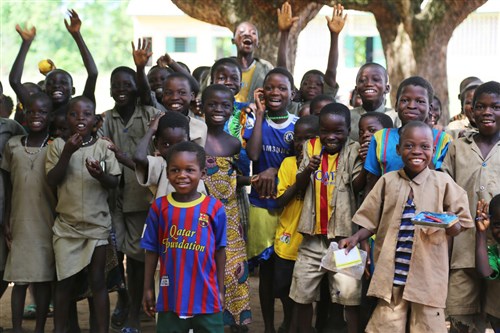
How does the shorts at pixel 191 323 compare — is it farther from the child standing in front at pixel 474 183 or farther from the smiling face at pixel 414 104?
the smiling face at pixel 414 104

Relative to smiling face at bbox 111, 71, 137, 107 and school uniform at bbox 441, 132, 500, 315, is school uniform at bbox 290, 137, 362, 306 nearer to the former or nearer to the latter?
school uniform at bbox 441, 132, 500, 315

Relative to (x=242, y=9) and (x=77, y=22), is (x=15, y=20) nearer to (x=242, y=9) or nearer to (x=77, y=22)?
(x=242, y=9)

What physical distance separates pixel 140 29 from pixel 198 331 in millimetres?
26289

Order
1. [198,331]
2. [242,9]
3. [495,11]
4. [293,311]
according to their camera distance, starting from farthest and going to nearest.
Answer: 1. [495,11]
2. [242,9]
3. [293,311]
4. [198,331]

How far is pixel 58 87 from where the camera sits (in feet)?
20.4

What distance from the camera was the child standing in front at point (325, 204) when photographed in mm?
4945

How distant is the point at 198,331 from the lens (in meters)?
4.39

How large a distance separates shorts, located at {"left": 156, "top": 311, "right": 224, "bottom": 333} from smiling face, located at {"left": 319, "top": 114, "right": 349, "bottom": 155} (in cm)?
128

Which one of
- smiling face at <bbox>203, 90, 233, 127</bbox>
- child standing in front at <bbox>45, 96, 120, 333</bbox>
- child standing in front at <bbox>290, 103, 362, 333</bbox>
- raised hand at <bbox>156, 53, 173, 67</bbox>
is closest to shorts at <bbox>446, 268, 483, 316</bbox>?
child standing in front at <bbox>290, 103, 362, 333</bbox>

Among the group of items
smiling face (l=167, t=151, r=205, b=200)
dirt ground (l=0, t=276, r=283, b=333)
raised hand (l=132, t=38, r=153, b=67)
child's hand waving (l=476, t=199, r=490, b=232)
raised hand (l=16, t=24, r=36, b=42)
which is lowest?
dirt ground (l=0, t=276, r=283, b=333)

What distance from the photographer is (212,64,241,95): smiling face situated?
6.00m

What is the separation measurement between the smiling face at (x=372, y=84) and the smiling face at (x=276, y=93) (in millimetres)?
493

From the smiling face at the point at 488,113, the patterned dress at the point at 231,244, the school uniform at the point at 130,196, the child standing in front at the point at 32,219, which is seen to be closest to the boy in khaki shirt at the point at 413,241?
the smiling face at the point at 488,113

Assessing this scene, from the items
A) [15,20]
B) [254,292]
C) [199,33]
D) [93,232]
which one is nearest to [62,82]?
[93,232]
